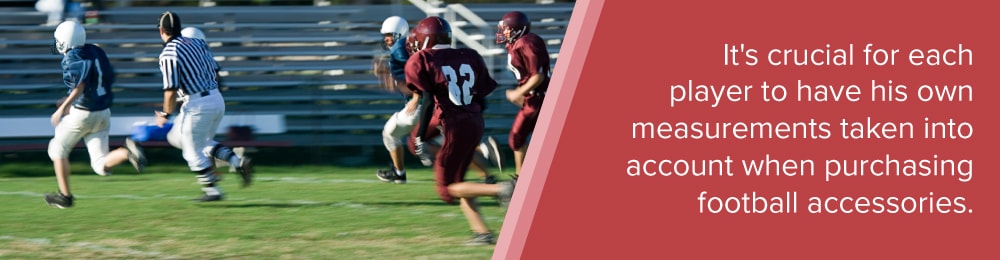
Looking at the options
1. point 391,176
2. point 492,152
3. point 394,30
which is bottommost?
point 391,176

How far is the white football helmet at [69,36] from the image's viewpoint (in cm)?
1073

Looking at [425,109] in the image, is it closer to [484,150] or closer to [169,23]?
[169,23]

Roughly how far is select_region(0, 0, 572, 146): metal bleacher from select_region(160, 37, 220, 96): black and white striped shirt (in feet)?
16.0

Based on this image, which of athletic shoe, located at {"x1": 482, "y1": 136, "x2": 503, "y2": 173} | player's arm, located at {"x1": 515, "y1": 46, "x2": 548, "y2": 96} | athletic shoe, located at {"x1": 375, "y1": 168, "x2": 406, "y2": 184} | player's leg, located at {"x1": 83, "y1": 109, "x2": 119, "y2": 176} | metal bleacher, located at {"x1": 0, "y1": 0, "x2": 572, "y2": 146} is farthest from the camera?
metal bleacher, located at {"x1": 0, "y1": 0, "x2": 572, "y2": 146}

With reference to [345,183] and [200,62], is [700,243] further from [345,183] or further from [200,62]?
[345,183]

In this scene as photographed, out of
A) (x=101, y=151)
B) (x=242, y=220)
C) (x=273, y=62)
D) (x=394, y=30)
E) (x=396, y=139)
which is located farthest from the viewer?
(x=273, y=62)

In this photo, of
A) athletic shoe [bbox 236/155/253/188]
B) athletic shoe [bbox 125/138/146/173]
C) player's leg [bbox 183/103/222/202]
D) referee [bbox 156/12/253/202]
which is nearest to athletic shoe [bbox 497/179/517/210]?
referee [bbox 156/12/253/202]

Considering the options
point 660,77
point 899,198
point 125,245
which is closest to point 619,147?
point 660,77

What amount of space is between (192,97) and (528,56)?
7.66ft

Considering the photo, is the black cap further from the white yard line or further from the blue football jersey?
the white yard line

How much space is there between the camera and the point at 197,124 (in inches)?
434

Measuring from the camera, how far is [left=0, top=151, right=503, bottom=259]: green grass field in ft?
28.5

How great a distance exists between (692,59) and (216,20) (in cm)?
1353

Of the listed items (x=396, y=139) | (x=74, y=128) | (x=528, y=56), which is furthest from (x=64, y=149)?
(x=528, y=56)
